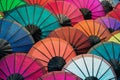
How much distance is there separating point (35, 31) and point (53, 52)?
1.61 metres

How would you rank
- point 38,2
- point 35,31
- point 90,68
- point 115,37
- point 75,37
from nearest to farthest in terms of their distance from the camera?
point 90,68 < point 75,37 < point 35,31 < point 115,37 < point 38,2

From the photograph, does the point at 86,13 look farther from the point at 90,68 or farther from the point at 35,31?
the point at 90,68

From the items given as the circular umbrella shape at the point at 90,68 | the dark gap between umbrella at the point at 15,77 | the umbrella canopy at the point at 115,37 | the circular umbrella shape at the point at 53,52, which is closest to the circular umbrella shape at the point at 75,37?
the circular umbrella shape at the point at 53,52

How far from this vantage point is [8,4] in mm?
15367

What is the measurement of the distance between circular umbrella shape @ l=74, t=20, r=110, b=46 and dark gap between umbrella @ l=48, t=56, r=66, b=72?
8.08 ft

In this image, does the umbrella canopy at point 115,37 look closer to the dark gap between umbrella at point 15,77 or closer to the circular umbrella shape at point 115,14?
the circular umbrella shape at point 115,14

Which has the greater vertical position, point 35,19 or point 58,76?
point 35,19

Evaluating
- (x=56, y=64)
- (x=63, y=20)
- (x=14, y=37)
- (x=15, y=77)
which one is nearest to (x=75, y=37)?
(x=63, y=20)

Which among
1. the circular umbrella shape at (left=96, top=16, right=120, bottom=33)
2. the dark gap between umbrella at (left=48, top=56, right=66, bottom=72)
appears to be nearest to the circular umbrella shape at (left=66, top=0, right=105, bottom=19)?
the circular umbrella shape at (left=96, top=16, right=120, bottom=33)

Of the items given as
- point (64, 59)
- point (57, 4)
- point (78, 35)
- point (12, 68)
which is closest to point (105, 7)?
A: point (57, 4)

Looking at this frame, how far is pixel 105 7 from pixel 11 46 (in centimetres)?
834

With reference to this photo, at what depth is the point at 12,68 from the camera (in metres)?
11.4

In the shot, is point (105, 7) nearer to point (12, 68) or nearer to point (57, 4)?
point (57, 4)

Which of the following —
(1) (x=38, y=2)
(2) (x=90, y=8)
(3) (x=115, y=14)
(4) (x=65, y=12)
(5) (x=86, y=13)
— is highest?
(1) (x=38, y=2)
